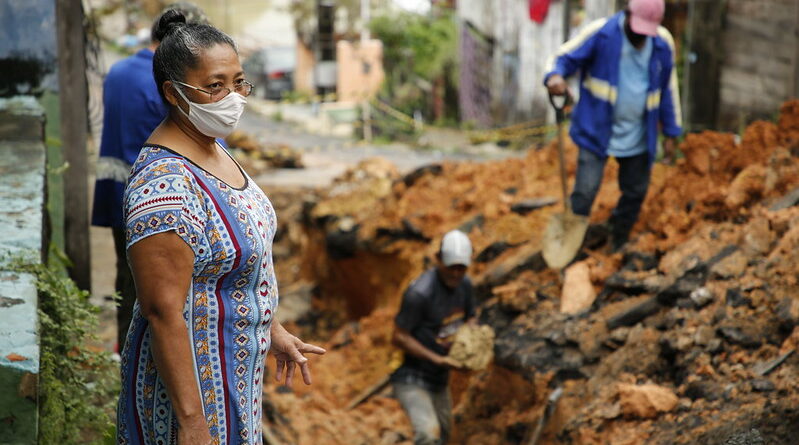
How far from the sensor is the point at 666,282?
20.2 feet

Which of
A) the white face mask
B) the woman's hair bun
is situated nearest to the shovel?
the woman's hair bun

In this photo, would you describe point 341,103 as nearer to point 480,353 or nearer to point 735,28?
point 735,28

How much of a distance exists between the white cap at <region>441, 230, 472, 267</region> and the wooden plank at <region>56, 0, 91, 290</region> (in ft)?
8.52

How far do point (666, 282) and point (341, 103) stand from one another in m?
18.6

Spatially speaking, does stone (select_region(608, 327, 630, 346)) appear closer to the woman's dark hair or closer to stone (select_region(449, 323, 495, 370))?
stone (select_region(449, 323, 495, 370))

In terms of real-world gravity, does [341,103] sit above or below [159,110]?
below

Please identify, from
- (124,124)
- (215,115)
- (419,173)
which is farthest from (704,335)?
(419,173)

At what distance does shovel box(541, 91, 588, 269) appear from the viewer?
696cm

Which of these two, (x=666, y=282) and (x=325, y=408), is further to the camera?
(x=325, y=408)

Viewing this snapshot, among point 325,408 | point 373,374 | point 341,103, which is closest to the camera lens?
point 325,408

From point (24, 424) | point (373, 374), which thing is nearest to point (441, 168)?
point (373, 374)

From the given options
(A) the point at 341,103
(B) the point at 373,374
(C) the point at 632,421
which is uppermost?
(C) the point at 632,421

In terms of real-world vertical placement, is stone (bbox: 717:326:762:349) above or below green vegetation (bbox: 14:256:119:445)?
below

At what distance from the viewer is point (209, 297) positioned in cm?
264
